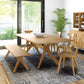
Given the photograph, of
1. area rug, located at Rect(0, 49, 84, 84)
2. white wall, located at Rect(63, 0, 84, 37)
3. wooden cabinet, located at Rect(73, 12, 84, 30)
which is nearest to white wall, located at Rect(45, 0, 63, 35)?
white wall, located at Rect(63, 0, 84, 37)

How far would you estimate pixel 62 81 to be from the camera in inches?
133

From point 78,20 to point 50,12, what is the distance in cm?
167

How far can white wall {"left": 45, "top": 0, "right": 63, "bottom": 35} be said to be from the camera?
770 centimetres

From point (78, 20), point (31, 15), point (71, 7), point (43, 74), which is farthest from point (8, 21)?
point (43, 74)

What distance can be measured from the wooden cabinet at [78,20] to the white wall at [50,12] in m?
1.37

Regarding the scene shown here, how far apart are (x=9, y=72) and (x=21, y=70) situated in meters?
0.32

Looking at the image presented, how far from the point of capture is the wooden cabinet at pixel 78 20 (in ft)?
21.2

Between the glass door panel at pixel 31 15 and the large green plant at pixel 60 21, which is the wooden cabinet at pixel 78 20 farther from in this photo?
the glass door panel at pixel 31 15

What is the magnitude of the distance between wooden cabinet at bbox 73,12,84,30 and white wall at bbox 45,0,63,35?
4.49ft

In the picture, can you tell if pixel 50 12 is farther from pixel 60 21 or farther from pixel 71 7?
pixel 71 7

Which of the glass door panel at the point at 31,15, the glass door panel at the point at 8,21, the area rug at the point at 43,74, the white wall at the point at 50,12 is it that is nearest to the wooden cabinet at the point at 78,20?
the white wall at the point at 50,12

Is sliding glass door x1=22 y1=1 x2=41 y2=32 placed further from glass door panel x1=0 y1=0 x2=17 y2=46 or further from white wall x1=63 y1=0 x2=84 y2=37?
white wall x1=63 y1=0 x2=84 y2=37

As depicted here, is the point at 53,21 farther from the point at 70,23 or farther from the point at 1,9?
the point at 1,9

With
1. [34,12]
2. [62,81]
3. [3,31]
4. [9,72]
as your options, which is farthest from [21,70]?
[34,12]
